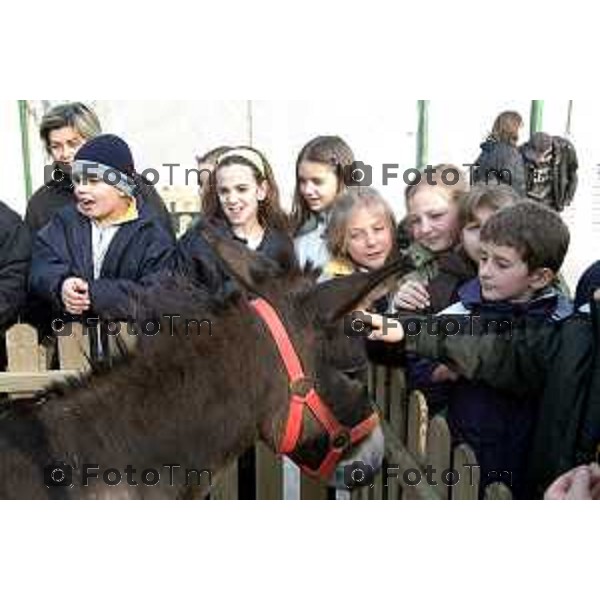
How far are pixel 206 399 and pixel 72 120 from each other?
0.87 meters

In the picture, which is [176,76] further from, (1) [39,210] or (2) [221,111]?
(1) [39,210]

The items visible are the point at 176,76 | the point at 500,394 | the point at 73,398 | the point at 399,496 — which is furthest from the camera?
the point at 399,496

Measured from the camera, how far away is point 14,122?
235 cm

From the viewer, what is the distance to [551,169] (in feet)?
7.92

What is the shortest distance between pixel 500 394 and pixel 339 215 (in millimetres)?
724

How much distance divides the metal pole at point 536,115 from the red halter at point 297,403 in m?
0.91

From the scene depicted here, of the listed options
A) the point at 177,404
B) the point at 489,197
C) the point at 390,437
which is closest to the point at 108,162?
the point at 177,404

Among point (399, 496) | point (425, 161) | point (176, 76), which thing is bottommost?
point (399, 496)

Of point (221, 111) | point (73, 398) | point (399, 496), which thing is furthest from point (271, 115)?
point (399, 496)

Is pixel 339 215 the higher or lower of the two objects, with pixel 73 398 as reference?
higher

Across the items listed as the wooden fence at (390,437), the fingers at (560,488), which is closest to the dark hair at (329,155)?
the wooden fence at (390,437)

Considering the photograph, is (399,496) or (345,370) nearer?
(345,370)

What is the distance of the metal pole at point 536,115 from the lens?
2.37 m

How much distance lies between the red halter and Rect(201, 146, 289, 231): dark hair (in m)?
0.25
